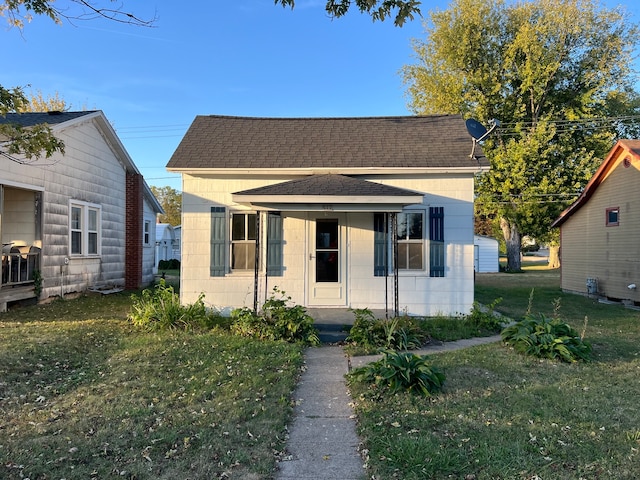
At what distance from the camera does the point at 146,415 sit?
4.06m

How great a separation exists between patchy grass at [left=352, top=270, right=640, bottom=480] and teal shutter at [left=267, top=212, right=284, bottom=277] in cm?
403

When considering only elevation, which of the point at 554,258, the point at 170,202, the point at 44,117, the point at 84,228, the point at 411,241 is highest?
the point at 170,202

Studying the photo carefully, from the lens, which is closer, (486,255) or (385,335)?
(385,335)

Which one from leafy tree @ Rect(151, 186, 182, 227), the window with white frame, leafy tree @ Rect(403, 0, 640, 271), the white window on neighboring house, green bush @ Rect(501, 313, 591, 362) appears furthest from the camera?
leafy tree @ Rect(151, 186, 182, 227)

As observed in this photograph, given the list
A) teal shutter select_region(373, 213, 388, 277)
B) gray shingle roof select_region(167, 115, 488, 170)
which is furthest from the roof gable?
teal shutter select_region(373, 213, 388, 277)

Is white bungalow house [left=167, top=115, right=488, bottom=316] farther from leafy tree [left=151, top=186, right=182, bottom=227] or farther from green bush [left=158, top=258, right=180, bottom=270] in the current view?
leafy tree [left=151, top=186, right=182, bottom=227]

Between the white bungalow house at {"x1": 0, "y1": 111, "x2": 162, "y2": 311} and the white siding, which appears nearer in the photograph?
the white siding

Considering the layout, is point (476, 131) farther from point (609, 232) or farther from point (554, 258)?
point (554, 258)

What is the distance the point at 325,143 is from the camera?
10242mm

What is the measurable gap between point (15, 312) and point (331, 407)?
861 cm

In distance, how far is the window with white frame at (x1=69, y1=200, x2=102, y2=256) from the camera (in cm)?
1229

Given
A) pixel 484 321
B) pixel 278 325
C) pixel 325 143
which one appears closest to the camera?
pixel 278 325

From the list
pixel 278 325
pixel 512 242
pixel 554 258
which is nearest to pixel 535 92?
pixel 512 242

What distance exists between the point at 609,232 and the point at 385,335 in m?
11.1
